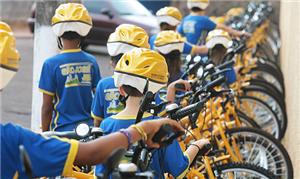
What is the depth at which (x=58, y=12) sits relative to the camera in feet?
19.4

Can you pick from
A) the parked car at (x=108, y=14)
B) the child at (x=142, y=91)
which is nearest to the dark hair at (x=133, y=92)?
the child at (x=142, y=91)

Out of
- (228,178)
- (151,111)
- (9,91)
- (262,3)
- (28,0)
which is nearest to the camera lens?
(151,111)

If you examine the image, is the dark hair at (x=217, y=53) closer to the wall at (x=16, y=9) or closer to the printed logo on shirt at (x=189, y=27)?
the printed logo on shirt at (x=189, y=27)

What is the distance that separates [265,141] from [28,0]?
16646 mm

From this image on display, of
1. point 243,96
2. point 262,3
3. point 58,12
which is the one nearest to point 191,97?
point 58,12

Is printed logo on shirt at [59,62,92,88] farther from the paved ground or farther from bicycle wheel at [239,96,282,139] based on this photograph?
bicycle wheel at [239,96,282,139]

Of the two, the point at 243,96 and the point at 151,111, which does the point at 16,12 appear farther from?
the point at 151,111

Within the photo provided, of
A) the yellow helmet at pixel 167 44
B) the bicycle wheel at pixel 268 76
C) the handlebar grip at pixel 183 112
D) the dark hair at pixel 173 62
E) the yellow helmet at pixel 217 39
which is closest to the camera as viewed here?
the handlebar grip at pixel 183 112

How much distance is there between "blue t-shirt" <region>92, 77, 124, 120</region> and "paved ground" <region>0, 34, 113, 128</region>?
2.17m

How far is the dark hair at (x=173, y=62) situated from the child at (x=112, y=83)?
2.74ft

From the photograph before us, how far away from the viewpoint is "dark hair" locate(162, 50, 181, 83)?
641 centimetres

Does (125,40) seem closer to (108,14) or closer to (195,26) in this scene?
(195,26)

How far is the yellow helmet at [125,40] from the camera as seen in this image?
5.45 m

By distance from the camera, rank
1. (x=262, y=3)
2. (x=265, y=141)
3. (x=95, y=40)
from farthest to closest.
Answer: (x=95, y=40) → (x=262, y=3) → (x=265, y=141)
